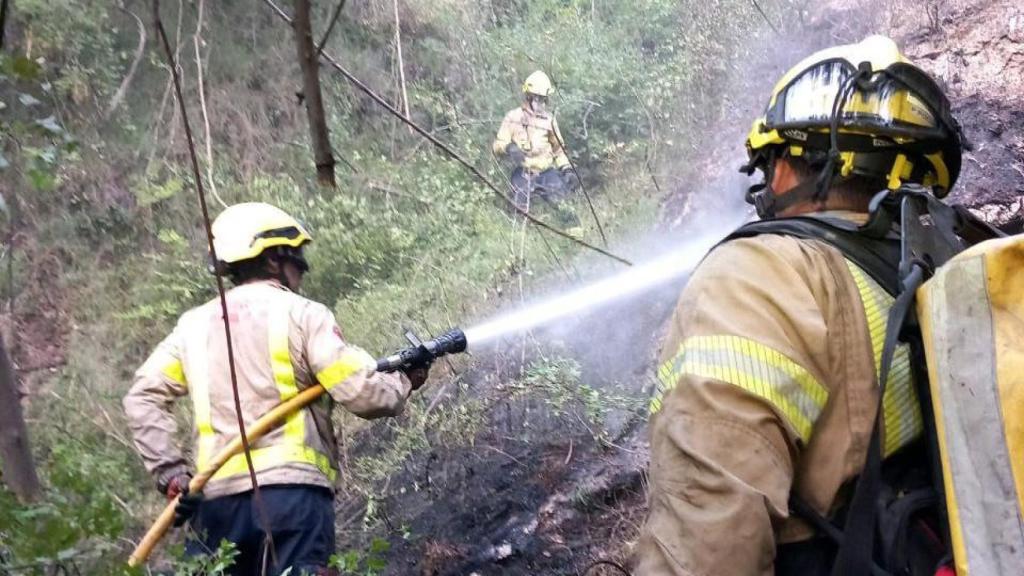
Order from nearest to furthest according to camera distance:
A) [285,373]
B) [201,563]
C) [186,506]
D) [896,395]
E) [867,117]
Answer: [896,395], [867,117], [201,563], [186,506], [285,373]

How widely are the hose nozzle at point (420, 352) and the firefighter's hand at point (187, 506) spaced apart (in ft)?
2.81

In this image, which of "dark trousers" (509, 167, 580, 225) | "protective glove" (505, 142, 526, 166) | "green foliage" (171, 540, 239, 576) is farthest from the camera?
"protective glove" (505, 142, 526, 166)

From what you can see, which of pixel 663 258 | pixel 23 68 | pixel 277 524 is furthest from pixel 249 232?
pixel 663 258

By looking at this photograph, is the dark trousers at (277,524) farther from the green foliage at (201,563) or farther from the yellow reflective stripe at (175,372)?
the green foliage at (201,563)

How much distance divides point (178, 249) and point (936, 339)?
26.8ft

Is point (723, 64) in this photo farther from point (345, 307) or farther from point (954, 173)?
point (954, 173)

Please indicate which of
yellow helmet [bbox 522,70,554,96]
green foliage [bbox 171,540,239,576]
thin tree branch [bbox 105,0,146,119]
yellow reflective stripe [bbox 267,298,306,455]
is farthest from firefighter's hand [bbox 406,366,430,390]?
thin tree branch [bbox 105,0,146,119]

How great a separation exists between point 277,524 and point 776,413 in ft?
8.23

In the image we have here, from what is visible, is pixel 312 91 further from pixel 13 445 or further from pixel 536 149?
pixel 536 149

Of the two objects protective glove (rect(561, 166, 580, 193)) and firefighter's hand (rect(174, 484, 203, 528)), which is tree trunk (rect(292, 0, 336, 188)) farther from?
protective glove (rect(561, 166, 580, 193))

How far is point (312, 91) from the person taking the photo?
1708mm

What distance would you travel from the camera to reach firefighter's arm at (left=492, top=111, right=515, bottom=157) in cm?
971

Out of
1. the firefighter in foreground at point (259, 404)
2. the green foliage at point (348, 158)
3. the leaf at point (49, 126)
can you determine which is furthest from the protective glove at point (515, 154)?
the leaf at point (49, 126)

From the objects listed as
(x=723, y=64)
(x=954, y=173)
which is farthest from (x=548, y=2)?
(x=954, y=173)
